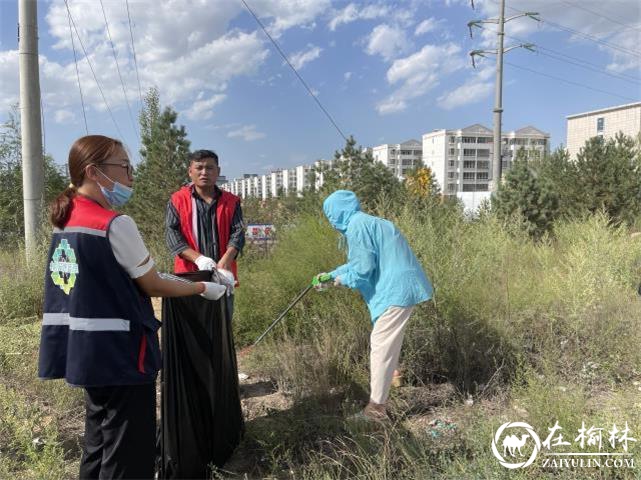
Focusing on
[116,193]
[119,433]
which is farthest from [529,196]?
[119,433]

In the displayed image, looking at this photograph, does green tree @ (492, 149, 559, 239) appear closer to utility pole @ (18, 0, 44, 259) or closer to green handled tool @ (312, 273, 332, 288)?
green handled tool @ (312, 273, 332, 288)

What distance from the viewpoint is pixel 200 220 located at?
3.08m

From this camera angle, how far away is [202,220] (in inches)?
121

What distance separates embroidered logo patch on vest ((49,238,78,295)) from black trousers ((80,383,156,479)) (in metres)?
0.42

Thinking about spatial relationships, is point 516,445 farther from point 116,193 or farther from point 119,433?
point 116,193

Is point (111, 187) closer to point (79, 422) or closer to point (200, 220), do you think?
point (200, 220)

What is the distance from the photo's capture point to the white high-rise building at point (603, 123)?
58484 millimetres

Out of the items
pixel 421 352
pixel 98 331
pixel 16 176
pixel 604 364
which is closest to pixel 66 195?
pixel 98 331

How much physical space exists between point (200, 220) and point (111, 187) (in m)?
1.31

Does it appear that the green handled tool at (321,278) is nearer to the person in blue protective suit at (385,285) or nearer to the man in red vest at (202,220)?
the person in blue protective suit at (385,285)

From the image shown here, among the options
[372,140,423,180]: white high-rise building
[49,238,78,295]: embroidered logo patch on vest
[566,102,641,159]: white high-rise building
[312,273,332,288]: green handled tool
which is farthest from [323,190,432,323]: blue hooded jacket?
[372,140,423,180]: white high-rise building

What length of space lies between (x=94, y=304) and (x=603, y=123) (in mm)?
75975

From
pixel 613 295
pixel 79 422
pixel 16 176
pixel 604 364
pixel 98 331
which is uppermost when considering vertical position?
pixel 16 176

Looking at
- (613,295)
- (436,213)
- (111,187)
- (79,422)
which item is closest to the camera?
(111,187)
